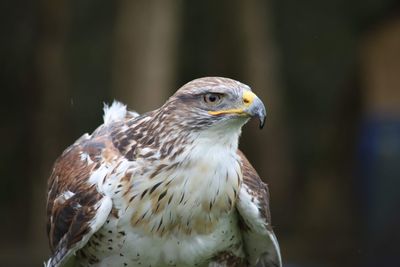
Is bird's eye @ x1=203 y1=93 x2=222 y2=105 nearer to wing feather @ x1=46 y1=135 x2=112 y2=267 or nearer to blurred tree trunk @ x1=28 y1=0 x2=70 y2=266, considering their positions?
wing feather @ x1=46 y1=135 x2=112 y2=267

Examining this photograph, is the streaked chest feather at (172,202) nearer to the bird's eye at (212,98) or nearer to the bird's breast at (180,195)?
the bird's breast at (180,195)

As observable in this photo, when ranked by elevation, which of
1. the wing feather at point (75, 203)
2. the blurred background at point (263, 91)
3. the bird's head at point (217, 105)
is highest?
the bird's head at point (217, 105)

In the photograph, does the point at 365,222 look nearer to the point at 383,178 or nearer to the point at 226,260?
the point at 383,178

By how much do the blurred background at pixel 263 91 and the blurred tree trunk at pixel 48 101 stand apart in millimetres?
20

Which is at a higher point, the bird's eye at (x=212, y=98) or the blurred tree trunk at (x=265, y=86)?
the bird's eye at (x=212, y=98)

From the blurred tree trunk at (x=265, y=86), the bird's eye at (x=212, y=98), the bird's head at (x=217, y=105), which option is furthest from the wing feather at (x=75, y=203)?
the blurred tree trunk at (x=265, y=86)

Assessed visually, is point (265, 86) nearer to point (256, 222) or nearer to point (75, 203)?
point (256, 222)

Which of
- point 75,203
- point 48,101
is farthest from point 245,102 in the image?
point 48,101

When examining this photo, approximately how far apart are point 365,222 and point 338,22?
14.8 feet

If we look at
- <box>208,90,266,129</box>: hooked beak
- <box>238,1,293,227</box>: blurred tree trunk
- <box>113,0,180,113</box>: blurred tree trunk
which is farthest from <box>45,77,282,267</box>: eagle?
<box>238,1,293,227</box>: blurred tree trunk

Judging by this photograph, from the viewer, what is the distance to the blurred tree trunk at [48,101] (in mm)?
14219

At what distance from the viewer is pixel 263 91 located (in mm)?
14953

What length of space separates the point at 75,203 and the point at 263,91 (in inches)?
354

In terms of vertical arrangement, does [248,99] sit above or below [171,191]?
above
